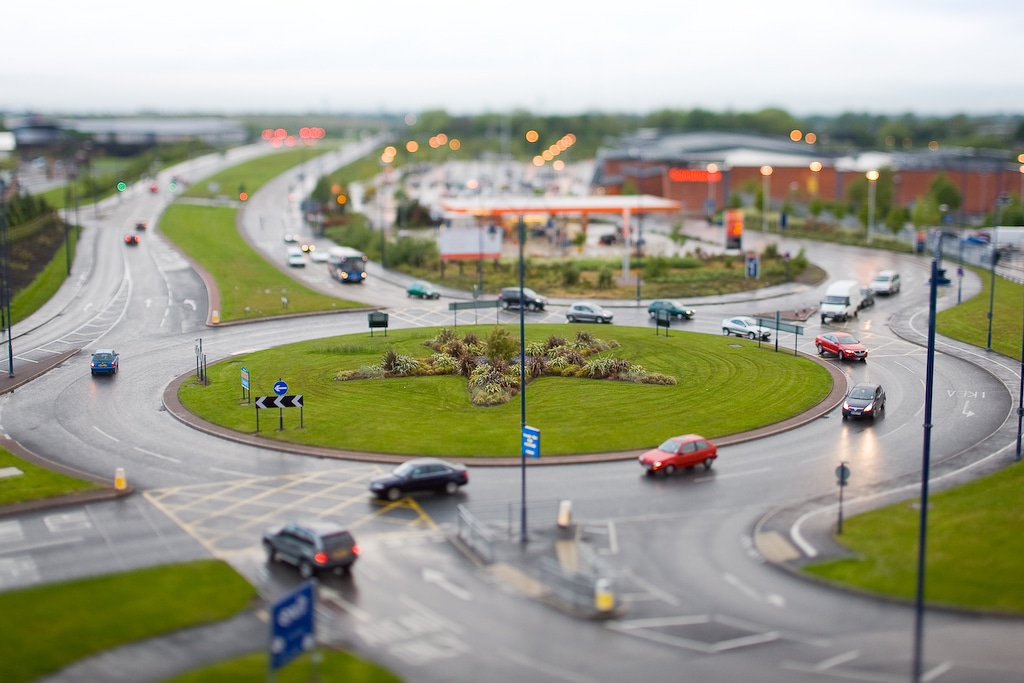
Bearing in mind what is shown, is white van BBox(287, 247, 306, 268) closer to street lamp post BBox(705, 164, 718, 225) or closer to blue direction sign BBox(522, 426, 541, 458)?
street lamp post BBox(705, 164, 718, 225)

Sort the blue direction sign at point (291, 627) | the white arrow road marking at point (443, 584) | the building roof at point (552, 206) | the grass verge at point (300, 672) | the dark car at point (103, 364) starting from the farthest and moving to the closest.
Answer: the building roof at point (552, 206), the dark car at point (103, 364), the white arrow road marking at point (443, 584), the grass verge at point (300, 672), the blue direction sign at point (291, 627)

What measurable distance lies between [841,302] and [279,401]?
3749 cm

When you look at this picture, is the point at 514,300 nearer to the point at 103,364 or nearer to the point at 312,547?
the point at 103,364

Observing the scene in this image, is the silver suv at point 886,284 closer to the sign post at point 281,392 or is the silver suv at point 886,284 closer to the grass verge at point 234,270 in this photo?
the grass verge at point 234,270

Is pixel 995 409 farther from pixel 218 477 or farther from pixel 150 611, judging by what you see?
pixel 150 611

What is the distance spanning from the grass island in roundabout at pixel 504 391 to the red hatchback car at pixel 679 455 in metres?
2.37

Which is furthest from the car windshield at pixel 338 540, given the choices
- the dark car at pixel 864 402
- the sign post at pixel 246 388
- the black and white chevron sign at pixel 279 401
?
the dark car at pixel 864 402

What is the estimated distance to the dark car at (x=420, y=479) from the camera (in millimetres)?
30578

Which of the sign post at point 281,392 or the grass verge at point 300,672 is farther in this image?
the sign post at point 281,392

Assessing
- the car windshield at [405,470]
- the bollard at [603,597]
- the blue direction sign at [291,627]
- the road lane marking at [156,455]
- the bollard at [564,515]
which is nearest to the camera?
the blue direction sign at [291,627]

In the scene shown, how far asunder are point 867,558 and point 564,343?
23929mm

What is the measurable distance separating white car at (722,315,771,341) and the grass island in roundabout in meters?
1.99

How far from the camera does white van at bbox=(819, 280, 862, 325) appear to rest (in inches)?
2392

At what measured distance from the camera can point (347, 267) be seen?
77438 millimetres
